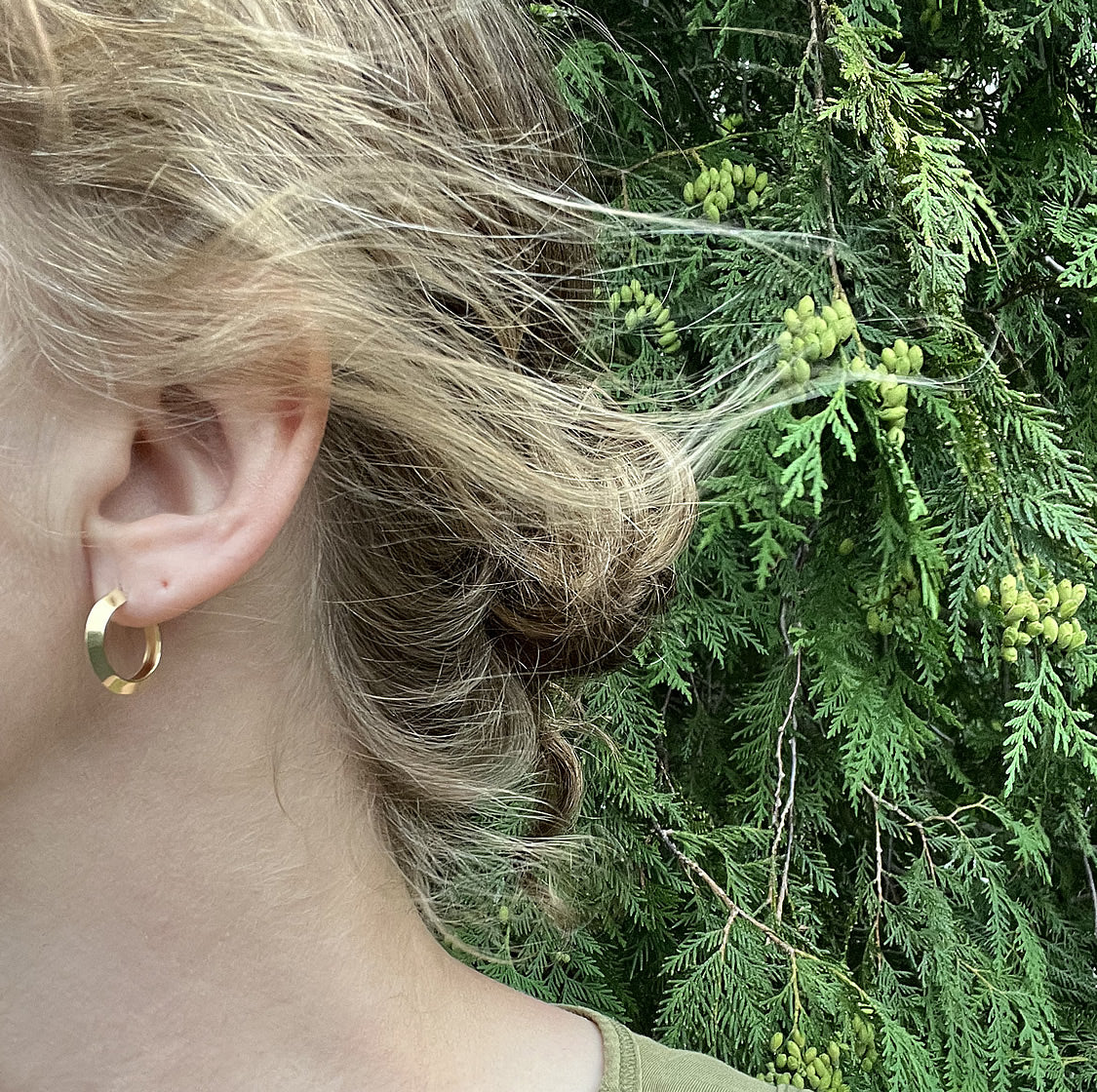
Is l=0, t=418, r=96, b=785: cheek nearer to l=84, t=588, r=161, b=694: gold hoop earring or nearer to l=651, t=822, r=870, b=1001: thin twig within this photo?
l=84, t=588, r=161, b=694: gold hoop earring

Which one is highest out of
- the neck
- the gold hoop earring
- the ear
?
the ear

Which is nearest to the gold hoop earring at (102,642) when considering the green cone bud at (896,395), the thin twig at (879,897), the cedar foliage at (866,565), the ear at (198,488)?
the ear at (198,488)

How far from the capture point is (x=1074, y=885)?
2.01 meters

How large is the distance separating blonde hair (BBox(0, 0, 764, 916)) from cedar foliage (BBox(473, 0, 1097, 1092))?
383 millimetres

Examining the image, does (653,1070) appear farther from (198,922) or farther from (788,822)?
Result: (788,822)

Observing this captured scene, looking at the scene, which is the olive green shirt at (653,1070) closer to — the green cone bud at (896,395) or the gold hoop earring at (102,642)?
the gold hoop earring at (102,642)

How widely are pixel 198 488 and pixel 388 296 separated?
0.64 feet

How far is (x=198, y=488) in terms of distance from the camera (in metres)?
0.83

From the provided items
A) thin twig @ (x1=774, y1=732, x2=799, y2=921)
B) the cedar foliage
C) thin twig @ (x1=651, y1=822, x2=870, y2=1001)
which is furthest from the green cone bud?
thin twig @ (x1=651, y1=822, x2=870, y2=1001)

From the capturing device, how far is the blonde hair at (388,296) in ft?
2.54

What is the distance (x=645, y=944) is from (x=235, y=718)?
1.18 metres

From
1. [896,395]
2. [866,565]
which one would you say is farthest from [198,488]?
[866,565]

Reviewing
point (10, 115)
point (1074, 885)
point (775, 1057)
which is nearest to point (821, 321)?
point (10, 115)

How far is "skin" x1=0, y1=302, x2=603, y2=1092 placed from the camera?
0.80 meters
